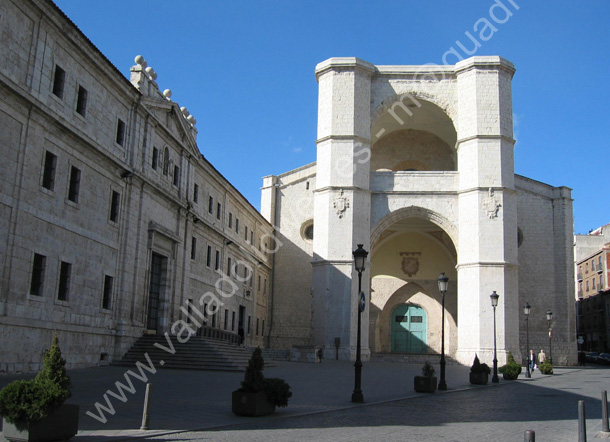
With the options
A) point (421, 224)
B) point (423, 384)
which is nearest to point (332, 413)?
point (423, 384)

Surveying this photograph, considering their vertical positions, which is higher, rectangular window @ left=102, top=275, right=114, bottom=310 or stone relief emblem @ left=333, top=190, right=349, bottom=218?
stone relief emblem @ left=333, top=190, right=349, bottom=218

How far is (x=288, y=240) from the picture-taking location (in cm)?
4762

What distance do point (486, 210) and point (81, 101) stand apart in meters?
Answer: 24.3

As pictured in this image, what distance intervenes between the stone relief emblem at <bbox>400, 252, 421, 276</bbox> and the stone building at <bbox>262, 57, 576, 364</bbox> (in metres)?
0.10

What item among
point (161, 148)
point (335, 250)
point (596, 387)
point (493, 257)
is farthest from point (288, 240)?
point (596, 387)

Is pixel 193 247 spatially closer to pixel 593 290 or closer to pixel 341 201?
pixel 341 201

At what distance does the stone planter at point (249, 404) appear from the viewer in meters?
12.0

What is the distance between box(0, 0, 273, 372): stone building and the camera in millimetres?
17156

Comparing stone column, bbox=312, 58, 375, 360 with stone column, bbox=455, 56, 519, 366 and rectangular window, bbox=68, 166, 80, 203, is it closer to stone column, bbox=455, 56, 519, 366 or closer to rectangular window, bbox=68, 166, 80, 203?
stone column, bbox=455, 56, 519, 366

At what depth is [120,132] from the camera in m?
23.9

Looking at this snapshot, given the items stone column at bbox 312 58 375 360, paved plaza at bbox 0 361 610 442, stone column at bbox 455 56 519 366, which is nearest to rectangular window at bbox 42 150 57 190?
paved plaza at bbox 0 361 610 442

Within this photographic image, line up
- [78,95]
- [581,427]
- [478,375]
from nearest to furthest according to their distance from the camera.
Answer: [581,427] → [78,95] → [478,375]

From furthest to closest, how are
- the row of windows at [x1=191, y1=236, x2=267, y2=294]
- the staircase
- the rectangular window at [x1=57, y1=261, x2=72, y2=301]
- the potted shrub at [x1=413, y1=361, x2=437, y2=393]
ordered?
the row of windows at [x1=191, y1=236, x2=267, y2=294]
the staircase
the rectangular window at [x1=57, y1=261, x2=72, y2=301]
the potted shrub at [x1=413, y1=361, x2=437, y2=393]

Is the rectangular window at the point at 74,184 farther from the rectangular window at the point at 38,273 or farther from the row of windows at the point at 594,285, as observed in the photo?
the row of windows at the point at 594,285
